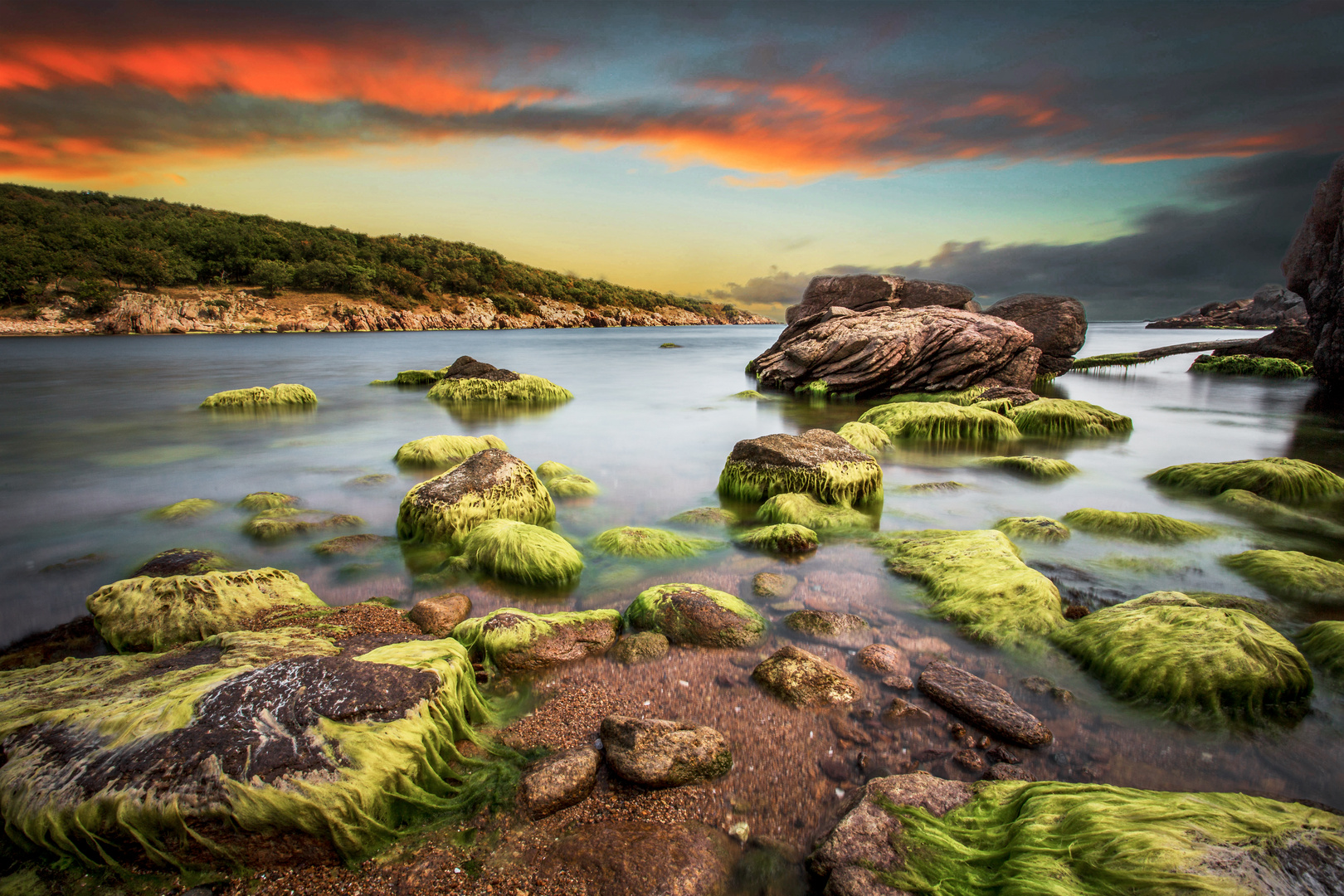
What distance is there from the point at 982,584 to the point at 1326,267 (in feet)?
72.5

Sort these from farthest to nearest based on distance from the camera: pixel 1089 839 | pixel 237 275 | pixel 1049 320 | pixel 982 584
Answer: pixel 237 275, pixel 1049 320, pixel 982 584, pixel 1089 839

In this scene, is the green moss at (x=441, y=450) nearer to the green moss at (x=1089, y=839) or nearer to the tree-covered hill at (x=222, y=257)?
the green moss at (x=1089, y=839)

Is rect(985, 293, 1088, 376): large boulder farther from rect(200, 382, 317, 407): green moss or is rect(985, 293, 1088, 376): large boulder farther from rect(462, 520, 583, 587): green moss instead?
rect(200, 382, 317, 407): green moss

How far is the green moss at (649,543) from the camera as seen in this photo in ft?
19.1

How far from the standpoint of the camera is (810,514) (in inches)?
264

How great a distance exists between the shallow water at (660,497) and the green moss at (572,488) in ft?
0.80

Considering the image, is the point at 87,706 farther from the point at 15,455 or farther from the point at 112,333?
the point at 112,333

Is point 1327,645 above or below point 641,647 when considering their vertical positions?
above

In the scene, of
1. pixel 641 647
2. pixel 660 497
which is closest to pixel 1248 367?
pixel 660 497

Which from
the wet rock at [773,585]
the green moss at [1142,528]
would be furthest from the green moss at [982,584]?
the green moss at [1142,528]

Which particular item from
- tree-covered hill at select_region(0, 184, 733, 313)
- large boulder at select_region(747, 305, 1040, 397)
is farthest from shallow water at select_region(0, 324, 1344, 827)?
tree-covered hill at select_region(0, 184, 733, 313)

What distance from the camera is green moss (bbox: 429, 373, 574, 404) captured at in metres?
17.8

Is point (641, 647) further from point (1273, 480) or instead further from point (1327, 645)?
point (1273, 480)

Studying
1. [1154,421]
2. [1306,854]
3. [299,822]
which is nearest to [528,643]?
[299,822]
